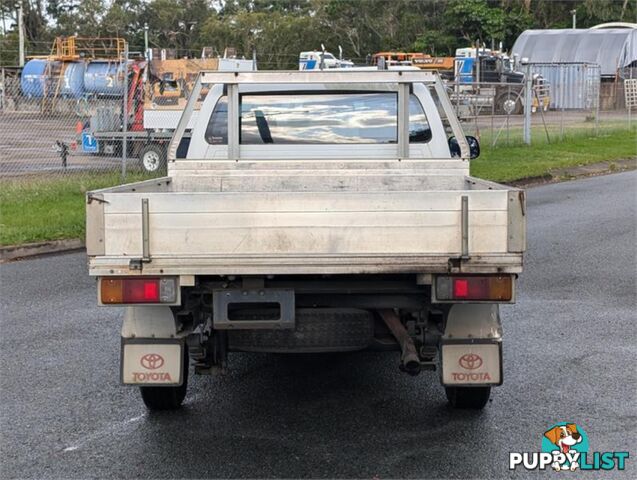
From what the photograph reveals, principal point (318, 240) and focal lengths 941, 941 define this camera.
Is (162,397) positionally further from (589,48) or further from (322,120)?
(589,48)

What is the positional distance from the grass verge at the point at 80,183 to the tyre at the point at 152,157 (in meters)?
2.08

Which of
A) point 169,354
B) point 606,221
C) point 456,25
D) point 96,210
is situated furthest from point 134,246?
point 456,25

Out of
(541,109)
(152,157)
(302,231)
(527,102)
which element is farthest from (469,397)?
(541,109)

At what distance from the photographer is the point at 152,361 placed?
5109 millimetres

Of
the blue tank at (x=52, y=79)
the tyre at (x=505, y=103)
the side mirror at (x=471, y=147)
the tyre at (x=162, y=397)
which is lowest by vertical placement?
the tyre at (x=162, y=397)

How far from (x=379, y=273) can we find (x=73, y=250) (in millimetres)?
7817

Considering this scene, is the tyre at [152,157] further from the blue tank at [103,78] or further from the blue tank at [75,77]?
the blue tank at [75,77]

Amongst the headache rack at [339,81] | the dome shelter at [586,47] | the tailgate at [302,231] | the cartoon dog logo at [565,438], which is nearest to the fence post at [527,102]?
the headache rack at [339,81]

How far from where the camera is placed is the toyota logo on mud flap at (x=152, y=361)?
16.8 feet

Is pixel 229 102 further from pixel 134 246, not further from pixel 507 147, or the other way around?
pixel 507 147

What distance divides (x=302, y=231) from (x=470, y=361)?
1218 mm

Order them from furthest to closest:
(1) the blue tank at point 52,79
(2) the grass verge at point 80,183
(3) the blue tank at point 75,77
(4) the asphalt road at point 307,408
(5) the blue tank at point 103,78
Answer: (3) the blue tank at point 75,77
(5) the blue tank at point 103,78
(1) the blue tank at point 52,79
(2) the grass verge at point 80,183
(4) the asphalt road at point 307,408

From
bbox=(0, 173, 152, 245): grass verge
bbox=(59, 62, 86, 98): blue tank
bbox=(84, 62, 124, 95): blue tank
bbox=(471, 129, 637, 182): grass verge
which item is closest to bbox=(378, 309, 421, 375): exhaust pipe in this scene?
bbox=(0, 173, 152, 245): grass verge

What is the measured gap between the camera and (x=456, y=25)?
57.8m
